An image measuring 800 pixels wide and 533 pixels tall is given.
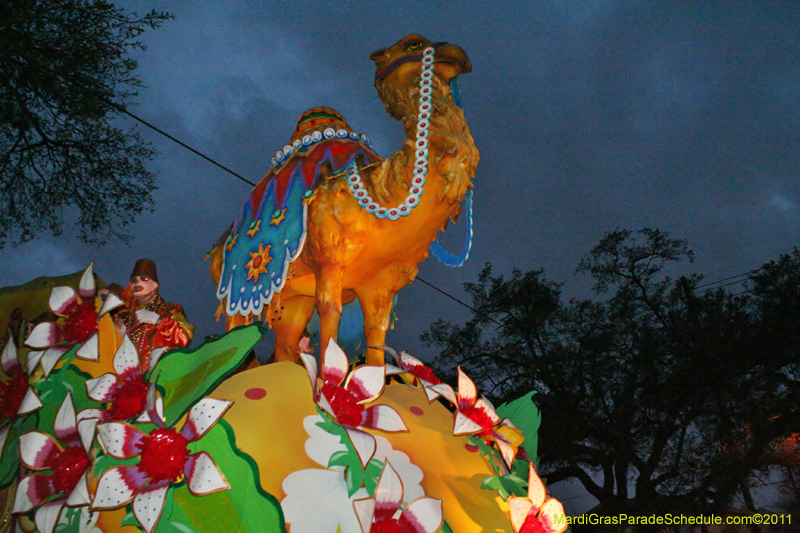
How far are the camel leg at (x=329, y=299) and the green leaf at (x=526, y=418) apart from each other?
1211 mm

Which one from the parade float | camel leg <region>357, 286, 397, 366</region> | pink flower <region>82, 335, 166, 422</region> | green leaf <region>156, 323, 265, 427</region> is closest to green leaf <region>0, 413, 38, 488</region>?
the parade float

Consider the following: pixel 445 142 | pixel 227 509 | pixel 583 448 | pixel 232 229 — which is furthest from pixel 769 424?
pixel 227 509

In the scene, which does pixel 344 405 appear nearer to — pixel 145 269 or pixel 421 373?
pixel 421 373

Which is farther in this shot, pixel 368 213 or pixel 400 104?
pixel 400 104

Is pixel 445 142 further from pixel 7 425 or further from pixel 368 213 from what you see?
pixel 7 425

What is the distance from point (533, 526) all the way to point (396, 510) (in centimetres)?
41

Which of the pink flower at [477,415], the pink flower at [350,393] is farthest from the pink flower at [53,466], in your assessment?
the pink flower at [477,415]

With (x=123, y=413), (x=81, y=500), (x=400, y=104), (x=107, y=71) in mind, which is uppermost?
(x=107, y=71)

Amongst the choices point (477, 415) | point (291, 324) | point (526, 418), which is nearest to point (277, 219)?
point (291, 324)

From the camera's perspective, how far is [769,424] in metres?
6.22

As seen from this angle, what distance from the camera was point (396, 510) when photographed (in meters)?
1.06

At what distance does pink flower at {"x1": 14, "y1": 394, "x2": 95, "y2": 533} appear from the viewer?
105 cm

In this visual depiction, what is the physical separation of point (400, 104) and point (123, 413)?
102 inches

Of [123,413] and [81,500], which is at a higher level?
[123,413]
